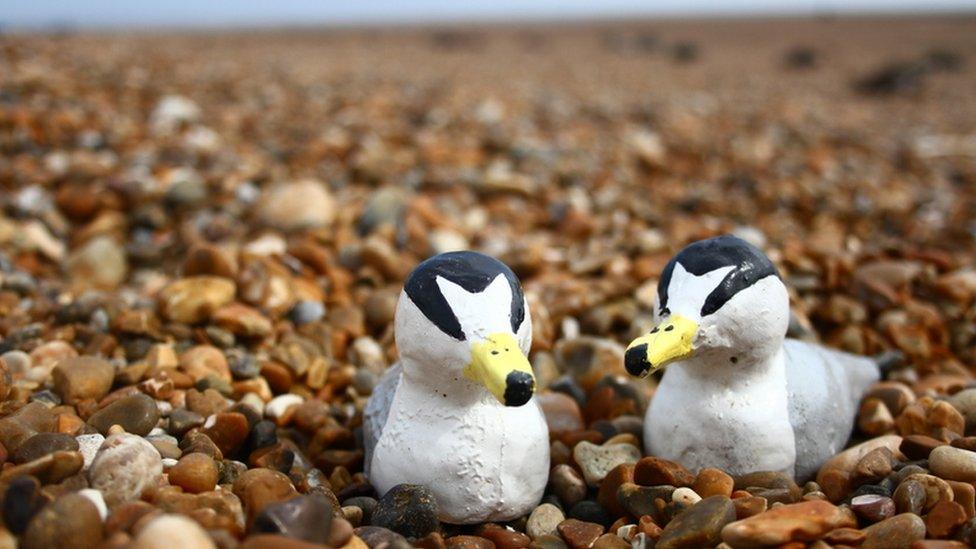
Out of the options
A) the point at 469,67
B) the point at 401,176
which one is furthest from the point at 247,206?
the point at 469,67

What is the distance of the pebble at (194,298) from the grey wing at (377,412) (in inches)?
46.0

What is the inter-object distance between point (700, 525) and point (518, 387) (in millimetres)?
618

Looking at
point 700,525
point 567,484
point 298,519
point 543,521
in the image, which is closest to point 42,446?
point 298,519

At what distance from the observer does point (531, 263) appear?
473 centimetres

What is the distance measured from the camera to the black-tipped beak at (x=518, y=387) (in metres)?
2.26

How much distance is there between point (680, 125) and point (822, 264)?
4.38 meters

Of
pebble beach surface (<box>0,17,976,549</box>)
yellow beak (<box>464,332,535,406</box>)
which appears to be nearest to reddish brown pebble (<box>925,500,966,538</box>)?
pebble beach surface (<box>0,17,976,549</box>)

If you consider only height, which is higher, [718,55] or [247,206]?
[718,55]

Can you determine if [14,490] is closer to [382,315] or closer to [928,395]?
[382,315]

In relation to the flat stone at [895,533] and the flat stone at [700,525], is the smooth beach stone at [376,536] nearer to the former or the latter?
the flat stone at [700,525]

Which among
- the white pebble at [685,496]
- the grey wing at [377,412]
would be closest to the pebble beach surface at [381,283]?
the white pebble at [685,496]

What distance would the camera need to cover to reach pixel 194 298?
3738 mm

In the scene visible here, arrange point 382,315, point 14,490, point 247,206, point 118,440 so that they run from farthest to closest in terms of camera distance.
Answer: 1. point 247,206
2. point 382,315
3. point 118,440
4. point 14,490

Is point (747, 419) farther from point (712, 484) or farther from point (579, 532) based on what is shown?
point (579, 532)
